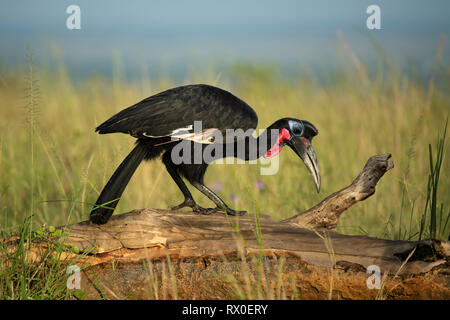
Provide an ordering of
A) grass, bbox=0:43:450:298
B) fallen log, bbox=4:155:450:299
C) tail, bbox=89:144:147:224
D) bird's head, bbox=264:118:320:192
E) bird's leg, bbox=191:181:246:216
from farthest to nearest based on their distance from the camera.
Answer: grass, bbox=0:43:450:298 < bird's head, bbox=264:118:320:192 < bird's leg, bbox=191:181:246:216 < tail, bbox=89:144:147:224 < fallen log, bbox=4:155:450:299

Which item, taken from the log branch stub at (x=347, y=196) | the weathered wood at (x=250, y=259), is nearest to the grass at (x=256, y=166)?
the weathered wood at (x=250, y=259)

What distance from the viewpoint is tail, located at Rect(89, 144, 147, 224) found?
3754 millimetres

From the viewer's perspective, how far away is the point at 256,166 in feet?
19.0

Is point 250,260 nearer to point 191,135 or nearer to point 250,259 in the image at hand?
point 250,259

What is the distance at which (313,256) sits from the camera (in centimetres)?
350

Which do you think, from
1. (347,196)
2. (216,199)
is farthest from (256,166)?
(347,196)

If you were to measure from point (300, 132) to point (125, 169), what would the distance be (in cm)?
159

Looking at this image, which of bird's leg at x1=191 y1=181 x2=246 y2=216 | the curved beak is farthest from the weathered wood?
the curved beak

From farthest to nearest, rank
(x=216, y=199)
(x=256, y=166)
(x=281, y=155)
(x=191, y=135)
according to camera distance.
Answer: (x=281, y=155) → (x=256, y=166) → (x=216, y=199) → (x=191, y=135)

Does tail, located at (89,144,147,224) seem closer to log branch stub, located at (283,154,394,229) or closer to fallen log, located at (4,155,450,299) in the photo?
fallen log, located at (4,155,450,299)

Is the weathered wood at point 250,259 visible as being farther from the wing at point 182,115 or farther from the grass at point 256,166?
the wing at point 182,115

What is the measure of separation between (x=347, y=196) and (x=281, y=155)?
2.78m

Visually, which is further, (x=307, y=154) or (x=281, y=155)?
(x=281, y=155)

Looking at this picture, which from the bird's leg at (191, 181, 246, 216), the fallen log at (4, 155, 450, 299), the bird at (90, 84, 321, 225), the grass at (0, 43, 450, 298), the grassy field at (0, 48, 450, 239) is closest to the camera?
the fallen log at (4, 155, 450, 299)
